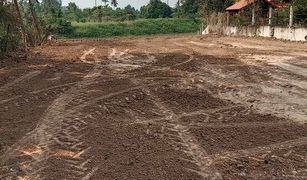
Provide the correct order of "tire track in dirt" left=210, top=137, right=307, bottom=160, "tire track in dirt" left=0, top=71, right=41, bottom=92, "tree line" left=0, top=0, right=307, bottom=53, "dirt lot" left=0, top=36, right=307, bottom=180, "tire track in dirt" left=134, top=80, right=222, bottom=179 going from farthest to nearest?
"tree line" left=0, top=0, right=307, bottom=53
"tire track in dirt" left=0, top=71, right=41, bottom=92
"tire track in dirt" left=210, top=137, right=307, bottom=160
"dirt lot" left=0, top=36, right=307, bottom=180
"tire track in dirt" left=134, top=80, right=222, bottom=179

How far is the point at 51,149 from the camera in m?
6.27

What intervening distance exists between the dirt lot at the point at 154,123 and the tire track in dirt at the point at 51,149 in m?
0.01

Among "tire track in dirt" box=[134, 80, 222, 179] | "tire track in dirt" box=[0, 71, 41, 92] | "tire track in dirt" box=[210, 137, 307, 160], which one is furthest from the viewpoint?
"tire track in dirt" box=[0, 71, 41, 92]

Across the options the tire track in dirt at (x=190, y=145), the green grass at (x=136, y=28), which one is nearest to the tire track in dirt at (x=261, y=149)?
the tire track in dirt at (x=190, y=145)

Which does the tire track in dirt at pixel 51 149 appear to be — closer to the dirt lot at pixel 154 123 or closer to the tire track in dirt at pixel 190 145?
the dirt lot at pixel 154 123

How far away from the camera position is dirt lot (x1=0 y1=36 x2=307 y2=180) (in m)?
5.61

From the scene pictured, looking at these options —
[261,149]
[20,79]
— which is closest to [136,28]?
[20,79]

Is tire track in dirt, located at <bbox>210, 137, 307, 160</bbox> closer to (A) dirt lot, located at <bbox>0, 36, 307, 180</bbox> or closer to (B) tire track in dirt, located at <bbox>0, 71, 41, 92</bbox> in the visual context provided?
(A) dirt lot, located at <bbox>0, 36, 307, 180</bbox>

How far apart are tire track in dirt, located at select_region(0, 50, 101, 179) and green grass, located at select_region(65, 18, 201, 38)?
56.7m

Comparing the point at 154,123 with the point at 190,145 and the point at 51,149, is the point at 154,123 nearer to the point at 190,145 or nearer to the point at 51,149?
the point at 190,145

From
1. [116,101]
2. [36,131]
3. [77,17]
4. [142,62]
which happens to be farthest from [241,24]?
[77,17]

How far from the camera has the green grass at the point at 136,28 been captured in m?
65.8

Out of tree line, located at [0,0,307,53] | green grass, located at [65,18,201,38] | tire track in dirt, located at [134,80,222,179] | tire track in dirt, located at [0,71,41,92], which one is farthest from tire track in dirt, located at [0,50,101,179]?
green grass, located at [65,18,201,38]

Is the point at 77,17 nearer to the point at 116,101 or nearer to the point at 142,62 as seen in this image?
the point at 142,62
